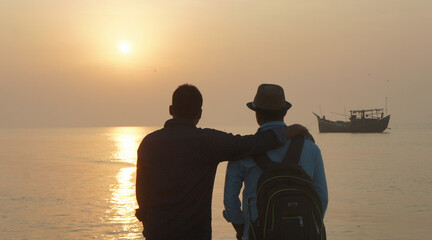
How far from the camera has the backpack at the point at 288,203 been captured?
3355 mm

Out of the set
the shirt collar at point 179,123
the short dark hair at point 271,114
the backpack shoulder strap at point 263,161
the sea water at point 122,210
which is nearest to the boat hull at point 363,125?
the sea water at point 122,210

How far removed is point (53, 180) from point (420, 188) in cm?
1918

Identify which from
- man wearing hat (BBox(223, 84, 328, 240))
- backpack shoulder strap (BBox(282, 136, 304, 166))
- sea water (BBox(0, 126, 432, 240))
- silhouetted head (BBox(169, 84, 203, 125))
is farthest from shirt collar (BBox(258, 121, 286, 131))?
sea water (BBox(0, 126, 432, 240))

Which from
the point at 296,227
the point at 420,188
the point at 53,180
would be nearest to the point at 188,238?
the point at 296,227

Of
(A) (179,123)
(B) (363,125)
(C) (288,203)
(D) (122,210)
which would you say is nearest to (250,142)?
(C) (288,203)

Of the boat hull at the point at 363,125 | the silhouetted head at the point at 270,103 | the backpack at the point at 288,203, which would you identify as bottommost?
the boat hull at the point at 363,125

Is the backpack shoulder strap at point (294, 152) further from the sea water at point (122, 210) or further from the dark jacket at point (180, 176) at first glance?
the sea water at point (122, 210)

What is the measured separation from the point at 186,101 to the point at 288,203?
1.02 m

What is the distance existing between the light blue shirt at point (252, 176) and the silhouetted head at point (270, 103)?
0.06 meters

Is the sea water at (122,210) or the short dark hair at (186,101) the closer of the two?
the short dark hair at (186,101)

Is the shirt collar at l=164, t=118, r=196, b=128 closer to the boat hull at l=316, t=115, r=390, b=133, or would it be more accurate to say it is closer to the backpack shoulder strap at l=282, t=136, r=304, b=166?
the backpack shoulder strap at l=282, t=136, r=304, b=166

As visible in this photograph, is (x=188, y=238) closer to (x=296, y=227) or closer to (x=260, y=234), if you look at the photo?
(x=260, y=234)

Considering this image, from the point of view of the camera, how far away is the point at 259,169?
3.55 metres

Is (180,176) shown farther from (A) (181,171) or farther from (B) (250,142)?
(B) (250,142)
